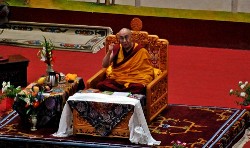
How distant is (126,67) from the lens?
13422 millimetres

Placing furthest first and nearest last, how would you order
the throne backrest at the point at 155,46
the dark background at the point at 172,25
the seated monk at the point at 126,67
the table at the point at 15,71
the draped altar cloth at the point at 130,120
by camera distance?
the dark background at the point at 172,25, the table at the point at 15,71, the throne backrest at the point at 155,46, the seated monk at the point at 126,67, the draped altar cloth at the point at 130,120

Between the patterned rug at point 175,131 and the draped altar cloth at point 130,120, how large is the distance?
0.11 m

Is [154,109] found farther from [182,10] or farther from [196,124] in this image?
[182,10]

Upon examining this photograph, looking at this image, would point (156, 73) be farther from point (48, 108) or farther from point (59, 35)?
point (59, 35)

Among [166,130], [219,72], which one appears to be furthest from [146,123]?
[219,72]

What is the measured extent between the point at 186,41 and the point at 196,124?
14.6 feet

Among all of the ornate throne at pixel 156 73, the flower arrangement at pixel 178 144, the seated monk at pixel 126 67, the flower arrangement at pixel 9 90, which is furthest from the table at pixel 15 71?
the flower arrangement at pixel 178 144

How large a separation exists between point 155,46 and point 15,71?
7.85 feet

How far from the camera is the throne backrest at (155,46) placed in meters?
13.5

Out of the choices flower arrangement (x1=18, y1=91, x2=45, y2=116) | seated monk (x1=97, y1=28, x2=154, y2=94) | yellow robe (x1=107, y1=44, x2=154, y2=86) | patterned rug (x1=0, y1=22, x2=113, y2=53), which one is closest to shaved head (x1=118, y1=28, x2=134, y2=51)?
seated monk (x1=97, y1=28, x2=154, y2=94)

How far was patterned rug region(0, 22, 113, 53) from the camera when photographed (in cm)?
1720

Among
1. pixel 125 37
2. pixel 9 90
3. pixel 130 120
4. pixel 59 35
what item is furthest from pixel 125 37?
pixel 59 35

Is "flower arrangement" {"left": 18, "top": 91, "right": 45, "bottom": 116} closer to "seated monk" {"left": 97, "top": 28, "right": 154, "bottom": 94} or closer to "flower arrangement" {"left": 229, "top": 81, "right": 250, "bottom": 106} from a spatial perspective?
"seated monk" {"left": 97, "top": 28, "right": 154, "bottom": 94}

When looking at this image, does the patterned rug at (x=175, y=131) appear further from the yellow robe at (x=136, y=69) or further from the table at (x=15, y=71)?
the table at (x=15, y=71)
